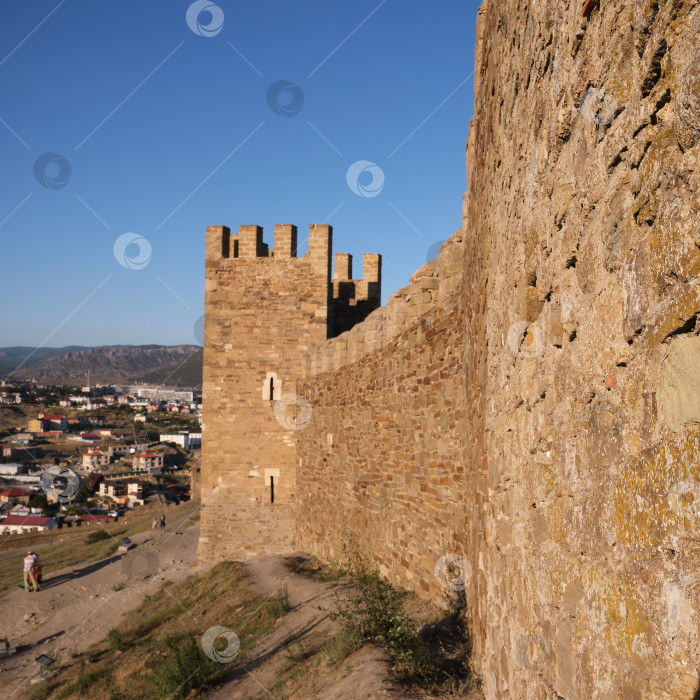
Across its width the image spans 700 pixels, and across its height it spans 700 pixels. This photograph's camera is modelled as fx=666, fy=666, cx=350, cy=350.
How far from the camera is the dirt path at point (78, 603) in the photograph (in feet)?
38.2

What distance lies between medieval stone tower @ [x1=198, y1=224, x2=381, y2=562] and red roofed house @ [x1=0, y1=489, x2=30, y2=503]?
136 ft

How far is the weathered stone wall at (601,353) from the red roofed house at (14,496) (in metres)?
53.5

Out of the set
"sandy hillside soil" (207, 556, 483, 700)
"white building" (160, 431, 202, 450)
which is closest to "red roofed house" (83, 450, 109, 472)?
"white building" (160, 431, 202, 450)

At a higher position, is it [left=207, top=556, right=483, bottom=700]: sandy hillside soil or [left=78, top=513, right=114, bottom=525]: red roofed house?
[left=207, top=556, right=483, bottom=700]: sandy hillside soil

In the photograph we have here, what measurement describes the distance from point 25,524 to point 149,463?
79.2 ft

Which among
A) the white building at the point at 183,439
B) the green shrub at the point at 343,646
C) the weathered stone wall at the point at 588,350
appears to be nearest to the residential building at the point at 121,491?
the white building at the point at 183,439

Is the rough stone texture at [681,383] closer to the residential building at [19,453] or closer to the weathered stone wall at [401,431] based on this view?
the weathered stone wall at [401,431]

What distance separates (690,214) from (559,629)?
4.66 ft

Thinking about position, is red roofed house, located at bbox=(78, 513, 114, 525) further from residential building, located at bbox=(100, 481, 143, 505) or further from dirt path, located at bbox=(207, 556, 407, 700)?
dirt path, located at bbox=(207, 556, 407, 700)

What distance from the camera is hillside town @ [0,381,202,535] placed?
45531mm

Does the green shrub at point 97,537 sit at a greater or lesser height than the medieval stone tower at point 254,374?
lesser

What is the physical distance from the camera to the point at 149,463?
6231 centimetres

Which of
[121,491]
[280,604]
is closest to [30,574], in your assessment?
[280,604]

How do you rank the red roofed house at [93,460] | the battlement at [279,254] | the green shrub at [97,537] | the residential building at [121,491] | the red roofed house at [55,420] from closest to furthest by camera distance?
the battlement at [279,254]
the green shrub at [97,537]
the residential building at [121,491]
the red roofed house at [93,460]
the red roofed house at [55,420]
